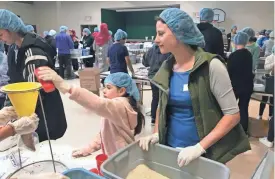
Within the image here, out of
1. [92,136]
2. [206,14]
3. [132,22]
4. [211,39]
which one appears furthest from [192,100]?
[132,22]

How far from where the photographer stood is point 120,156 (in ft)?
3.41

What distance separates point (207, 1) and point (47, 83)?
10381 millimetres

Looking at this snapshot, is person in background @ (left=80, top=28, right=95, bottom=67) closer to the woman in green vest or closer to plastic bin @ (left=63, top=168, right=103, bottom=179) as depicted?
the woman in green vest

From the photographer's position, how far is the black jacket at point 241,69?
296cm

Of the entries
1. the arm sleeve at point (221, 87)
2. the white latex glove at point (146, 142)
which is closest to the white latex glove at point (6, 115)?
the white latex glove at point (146, 142)

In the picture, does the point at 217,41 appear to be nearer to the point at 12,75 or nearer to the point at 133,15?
the point at 12,75

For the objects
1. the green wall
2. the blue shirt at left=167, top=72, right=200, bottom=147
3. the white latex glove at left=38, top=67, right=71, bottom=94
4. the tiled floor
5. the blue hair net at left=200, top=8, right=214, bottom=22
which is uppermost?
the green wall

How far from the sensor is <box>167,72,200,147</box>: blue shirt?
3.88ft

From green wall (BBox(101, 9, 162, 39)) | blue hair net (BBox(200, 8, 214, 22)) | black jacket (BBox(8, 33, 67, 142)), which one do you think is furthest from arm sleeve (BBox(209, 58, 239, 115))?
green wall (BBox(101, 9, 162, 39))

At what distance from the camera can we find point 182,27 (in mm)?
1167

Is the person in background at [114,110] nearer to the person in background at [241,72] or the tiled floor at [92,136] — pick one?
the tiled floor at [92,136]

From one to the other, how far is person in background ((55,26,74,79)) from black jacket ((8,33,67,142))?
4.80 metres

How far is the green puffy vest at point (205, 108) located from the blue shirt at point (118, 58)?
118 inches

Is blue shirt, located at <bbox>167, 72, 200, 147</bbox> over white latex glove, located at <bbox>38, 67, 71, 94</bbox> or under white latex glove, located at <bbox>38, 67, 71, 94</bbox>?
under
